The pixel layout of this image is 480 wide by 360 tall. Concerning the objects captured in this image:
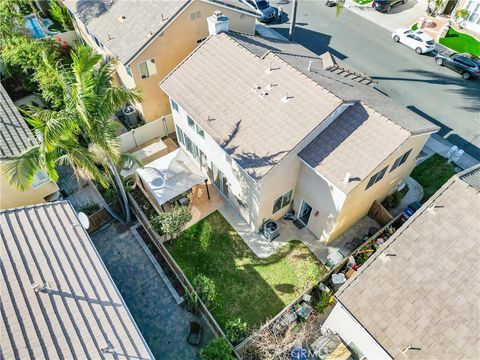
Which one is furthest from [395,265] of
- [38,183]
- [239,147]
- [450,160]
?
[38,183]

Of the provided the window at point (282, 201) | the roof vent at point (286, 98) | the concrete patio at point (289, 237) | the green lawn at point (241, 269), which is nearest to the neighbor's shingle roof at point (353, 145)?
the roof vent at point (286, 98)

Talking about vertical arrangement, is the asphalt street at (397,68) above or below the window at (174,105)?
above

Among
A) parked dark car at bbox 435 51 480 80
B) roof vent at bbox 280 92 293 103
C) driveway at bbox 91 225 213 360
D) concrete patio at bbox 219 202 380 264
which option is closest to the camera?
driveway at bbox 91 225 213 360

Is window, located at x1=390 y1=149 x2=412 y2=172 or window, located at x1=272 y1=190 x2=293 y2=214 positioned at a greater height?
window, located at x1=390 y1=149 x2=412 y2=172

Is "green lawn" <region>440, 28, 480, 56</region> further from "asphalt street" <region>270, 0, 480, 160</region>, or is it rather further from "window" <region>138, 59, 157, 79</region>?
"window" <region>138, 59, 157, 79</region>

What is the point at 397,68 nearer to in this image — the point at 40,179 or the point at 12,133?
the point at 40,179

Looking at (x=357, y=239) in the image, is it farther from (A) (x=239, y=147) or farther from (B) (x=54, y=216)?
(B) (x=54, y=216)

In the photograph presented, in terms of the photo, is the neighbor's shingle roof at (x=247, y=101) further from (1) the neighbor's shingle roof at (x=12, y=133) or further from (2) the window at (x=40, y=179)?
(2) the window at (x=40, y=179)

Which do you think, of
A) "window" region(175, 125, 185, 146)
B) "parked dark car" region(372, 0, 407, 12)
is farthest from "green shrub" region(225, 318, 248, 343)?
"parked dark car" region(372, 0, 407, 12)
